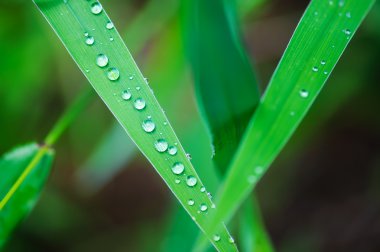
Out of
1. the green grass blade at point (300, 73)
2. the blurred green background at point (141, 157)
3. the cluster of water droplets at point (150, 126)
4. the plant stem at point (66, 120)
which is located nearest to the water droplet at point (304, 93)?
the green grass blade at point (300, 73)

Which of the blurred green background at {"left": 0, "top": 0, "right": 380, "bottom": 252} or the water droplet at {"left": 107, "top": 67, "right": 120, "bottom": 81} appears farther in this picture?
the blurred green background at {"left": 0, "top": 0, "right": 380, "bottom": 252}

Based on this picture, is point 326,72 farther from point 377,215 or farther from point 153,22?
point 377,215

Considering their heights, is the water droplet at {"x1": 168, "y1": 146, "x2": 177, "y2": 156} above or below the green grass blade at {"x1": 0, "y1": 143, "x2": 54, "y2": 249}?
below

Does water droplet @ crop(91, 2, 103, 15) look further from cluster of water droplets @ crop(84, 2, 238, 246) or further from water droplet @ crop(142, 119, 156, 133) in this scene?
water droplet @ crop(142, 119, 156, 133)

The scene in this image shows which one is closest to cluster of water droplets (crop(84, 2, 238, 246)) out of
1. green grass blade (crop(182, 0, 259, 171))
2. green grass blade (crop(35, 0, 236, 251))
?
green grass blade (crop(35, 0, 236, 251))

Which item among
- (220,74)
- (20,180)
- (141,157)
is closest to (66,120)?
(20,180)

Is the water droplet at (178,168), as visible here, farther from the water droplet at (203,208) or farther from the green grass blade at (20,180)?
the green grass blade at (20,180)
